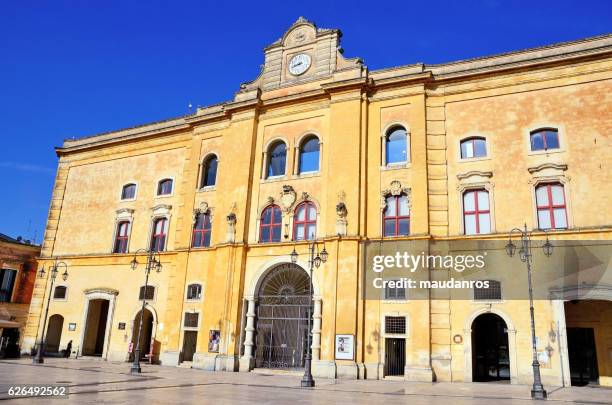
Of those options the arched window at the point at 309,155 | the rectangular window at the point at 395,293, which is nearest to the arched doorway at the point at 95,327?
the arched window at the point at 309,155

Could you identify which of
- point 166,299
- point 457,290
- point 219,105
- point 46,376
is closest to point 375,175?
point 457,290

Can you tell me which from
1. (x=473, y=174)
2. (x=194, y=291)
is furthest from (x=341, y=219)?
(x=194, y=291)

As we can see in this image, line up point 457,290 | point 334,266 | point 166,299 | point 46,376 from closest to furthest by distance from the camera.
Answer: point 46,376 → point 457,290 → point 334,266 → point 166,299

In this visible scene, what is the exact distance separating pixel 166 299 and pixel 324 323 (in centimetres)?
1004

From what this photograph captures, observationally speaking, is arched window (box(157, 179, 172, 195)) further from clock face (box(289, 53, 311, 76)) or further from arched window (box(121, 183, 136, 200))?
clock face (box(289, 53, 311, 76))

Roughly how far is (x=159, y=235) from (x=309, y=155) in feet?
34.9

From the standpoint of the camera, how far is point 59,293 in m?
31.8

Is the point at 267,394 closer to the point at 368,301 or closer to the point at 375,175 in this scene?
the point at 368,301

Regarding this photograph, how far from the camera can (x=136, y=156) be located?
108ft

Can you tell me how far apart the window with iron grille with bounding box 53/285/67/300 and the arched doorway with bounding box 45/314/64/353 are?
3.69 feet

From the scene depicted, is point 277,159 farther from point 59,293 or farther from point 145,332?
point 59,293

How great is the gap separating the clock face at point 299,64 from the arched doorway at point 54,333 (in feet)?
69.7

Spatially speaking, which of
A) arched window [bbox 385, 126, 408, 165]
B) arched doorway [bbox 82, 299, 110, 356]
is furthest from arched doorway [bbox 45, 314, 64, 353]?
arched window [bbox 385, 126, 408, 165]

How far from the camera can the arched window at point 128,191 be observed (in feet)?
105
